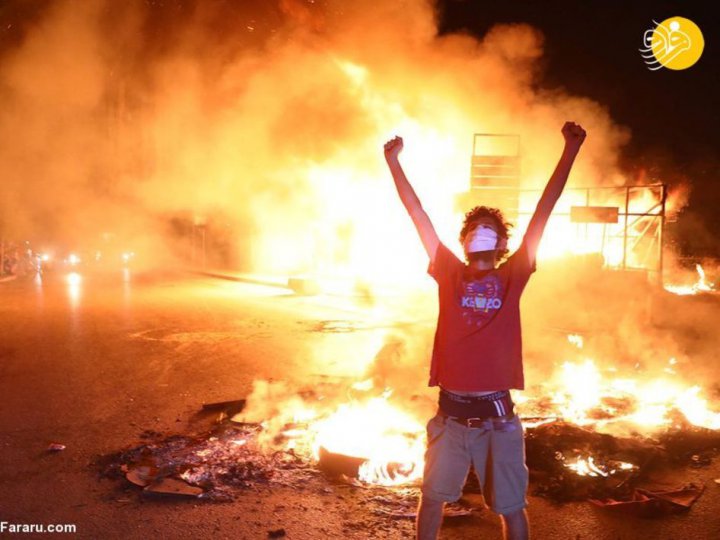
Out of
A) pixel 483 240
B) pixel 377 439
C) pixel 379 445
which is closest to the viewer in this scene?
pixel 483 240

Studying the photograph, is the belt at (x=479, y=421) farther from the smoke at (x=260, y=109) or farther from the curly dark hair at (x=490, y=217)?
the smoke at (x=260, y=109)

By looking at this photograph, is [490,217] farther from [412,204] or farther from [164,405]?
[164,405]

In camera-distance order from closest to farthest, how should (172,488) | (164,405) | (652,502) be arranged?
(652,502) < (172,488) < (164,405)

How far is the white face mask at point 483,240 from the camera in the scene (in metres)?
2.51

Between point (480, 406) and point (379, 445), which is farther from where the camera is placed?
point (379, 445)

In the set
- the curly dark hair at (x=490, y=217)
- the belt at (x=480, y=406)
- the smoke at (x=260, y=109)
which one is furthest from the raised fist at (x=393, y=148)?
the smoke at (x=260, y=109)

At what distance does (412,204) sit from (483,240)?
421 mm

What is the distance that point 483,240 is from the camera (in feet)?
8.25

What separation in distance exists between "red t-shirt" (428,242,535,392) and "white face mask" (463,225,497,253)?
0.32ft

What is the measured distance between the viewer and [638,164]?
21.6 meters

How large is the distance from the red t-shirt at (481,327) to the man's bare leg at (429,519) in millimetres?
493

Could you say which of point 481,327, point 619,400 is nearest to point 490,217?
point 481,327

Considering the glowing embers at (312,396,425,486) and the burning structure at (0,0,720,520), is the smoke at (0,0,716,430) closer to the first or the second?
the burning structure at (0,0,720,520)

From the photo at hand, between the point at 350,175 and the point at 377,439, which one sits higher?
the point at 350,175
